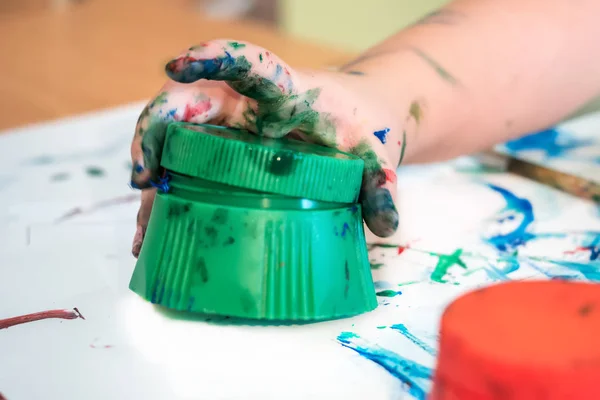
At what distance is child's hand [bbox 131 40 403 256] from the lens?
48cm

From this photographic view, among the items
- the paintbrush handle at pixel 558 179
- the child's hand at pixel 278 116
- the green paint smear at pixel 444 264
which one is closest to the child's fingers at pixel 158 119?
the child's hand at pixel 278 116

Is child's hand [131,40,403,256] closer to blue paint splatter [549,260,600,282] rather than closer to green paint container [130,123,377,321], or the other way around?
green paint container [130,123,377,321]

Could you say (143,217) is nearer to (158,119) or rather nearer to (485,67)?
(158,119)

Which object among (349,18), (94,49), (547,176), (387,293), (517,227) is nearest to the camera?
(387,293)

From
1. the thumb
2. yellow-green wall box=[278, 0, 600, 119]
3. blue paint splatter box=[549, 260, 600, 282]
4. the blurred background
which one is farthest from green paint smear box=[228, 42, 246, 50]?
yellow-green wall box=[278, 0, 600, 119]

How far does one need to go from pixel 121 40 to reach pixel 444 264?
93cm

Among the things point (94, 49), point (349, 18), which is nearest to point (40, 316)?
point (94, 49)

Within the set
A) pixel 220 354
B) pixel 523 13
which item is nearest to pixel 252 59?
pixel 220 354

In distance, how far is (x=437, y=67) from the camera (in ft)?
2.23

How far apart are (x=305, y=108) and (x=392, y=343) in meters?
0.17

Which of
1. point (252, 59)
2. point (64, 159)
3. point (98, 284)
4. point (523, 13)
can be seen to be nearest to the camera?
point (252, 59)

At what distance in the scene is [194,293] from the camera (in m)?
0.47

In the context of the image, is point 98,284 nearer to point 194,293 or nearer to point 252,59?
point 194,293

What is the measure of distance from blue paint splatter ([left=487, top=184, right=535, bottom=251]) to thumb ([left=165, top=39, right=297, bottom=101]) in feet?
0.82
